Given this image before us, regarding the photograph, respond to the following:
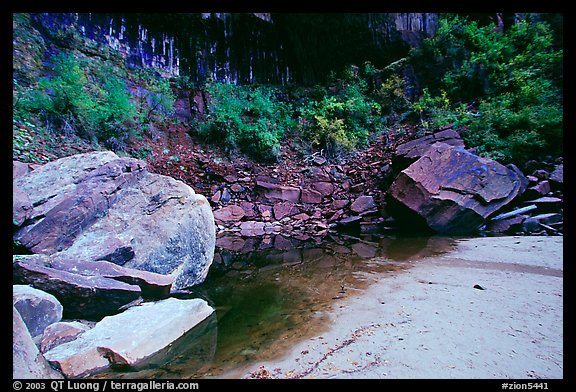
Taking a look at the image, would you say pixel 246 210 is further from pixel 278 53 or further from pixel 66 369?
pixel 278 53

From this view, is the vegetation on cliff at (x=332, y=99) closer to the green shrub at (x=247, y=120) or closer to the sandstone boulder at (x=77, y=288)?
the green shrub at (x=247, y=120)

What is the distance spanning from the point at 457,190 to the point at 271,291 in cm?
545

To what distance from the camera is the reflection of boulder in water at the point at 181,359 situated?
205 centimetres

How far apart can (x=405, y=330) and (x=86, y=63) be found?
13.1m

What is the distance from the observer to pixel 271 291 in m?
3.85

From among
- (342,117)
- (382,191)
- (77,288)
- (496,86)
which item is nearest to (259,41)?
(342,117)

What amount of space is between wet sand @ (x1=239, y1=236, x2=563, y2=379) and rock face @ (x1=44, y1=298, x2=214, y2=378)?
100cm

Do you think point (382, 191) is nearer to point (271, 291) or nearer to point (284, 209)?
point (284, 209)

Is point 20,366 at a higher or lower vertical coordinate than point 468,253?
higher

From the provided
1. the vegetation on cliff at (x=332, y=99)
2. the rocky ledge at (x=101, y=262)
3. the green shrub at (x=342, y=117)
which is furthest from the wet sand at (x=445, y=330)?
the green shrub at (x=342, y=117)

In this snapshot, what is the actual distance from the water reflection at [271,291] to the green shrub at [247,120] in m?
4.84

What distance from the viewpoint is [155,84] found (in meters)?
11.6

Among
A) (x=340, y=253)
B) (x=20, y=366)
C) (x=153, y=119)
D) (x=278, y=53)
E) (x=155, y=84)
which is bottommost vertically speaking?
(x=340, y=253)

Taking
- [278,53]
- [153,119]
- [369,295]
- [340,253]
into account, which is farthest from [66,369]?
[278,53]
